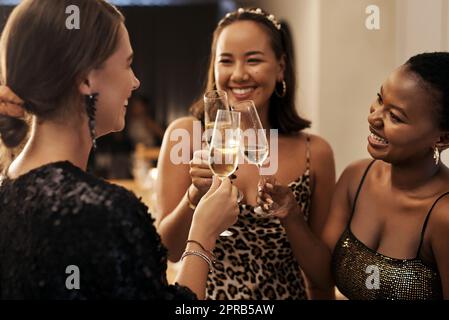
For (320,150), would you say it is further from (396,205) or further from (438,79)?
(438,79)

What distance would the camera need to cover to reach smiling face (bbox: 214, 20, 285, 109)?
158 cm

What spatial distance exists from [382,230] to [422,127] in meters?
0.29

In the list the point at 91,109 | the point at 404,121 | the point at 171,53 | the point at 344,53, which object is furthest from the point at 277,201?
the point at 171,53

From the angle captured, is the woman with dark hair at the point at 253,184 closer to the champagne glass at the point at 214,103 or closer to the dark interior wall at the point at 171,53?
the champagne glass at the point at 214,103

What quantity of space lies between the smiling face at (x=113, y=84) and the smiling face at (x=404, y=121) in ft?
2.00

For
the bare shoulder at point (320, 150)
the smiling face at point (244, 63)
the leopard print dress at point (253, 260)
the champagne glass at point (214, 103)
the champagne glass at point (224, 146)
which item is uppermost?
the smiling face at point (244, 63)

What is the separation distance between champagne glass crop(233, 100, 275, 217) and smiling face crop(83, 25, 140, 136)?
35cm

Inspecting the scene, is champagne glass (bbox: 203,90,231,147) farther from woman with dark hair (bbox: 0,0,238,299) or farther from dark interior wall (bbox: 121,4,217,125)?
dark interior wall (bbox: 121,4,217,125)

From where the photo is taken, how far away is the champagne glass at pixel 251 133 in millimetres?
1392

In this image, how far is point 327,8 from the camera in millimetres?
2498

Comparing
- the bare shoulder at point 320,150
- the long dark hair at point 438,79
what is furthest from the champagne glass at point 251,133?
the long dark hair at point 438,79

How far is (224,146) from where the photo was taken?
49.4 inches

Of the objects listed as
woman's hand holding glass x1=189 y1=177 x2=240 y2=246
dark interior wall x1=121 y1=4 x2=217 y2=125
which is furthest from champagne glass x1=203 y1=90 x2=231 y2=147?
dark interior wall x1=121 y1=4 x2=217 y2=125

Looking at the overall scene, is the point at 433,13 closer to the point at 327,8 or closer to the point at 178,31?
the point at 327,8
